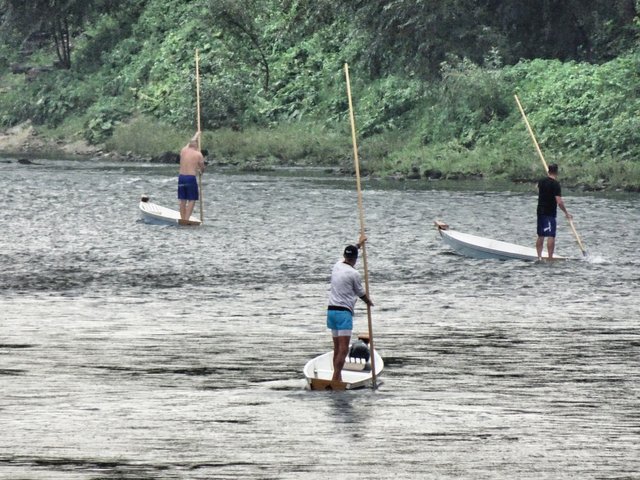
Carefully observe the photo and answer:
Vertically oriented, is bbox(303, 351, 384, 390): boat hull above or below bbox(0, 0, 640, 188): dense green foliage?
below

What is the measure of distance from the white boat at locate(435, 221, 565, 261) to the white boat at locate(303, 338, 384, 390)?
43.7ft

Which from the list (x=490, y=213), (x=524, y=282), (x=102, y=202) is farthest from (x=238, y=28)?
(x=524, y=282)

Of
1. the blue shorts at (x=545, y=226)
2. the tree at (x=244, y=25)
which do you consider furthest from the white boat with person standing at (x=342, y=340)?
the tree at (x=244, y=25)

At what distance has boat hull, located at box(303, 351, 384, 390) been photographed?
20.0 metres

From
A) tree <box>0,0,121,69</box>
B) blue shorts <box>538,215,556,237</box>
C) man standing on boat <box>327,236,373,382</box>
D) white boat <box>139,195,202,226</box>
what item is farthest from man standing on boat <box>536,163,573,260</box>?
tree <box>0,0,121,69</box>

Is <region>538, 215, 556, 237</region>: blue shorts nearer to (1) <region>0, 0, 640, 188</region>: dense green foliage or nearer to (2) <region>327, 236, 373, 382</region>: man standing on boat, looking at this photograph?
(2) <region>327, 236, 373, 382</region>: man standing on boat

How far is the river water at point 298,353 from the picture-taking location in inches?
659

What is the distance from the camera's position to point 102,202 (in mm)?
48062

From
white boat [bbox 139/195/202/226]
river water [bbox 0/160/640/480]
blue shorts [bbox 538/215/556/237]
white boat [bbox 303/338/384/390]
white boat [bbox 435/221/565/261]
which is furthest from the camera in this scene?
white boat [bbox 139/195/202/226]

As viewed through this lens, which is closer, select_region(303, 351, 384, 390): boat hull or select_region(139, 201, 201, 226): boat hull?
select_region(303, 351, 384, 390): boat hull

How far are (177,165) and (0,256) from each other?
33.4 meters

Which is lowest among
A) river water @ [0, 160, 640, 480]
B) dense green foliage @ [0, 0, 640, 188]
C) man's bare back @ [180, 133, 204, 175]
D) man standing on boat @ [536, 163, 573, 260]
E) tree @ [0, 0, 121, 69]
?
river water @ [0, 160, 640, 480]

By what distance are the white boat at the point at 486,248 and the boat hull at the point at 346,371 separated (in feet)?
43.8

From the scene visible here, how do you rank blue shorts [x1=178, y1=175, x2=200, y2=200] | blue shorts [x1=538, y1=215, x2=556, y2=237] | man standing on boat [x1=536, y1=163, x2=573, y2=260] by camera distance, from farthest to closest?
1. blue shorts [x1=178, y1=175, x2=200, y2=200]
2. blue shorts [x1=538, y1=215, x2=556, y2=237]
3. man standing on boat [x1=536, y1=163, x2=573, y2=260]
